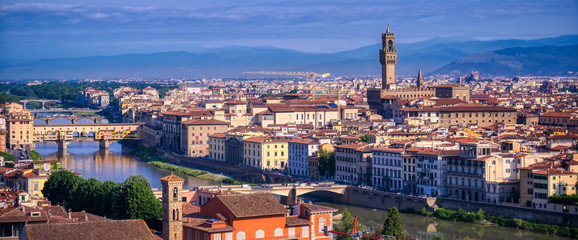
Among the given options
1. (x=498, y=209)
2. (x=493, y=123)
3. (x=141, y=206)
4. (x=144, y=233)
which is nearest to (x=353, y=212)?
(x=498, y=209)

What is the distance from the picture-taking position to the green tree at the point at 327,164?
37344mm

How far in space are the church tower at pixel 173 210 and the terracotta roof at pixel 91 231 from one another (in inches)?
21.6

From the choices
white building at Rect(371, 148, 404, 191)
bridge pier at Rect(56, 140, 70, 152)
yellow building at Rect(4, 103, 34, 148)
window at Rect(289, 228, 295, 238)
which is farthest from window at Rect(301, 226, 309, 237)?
bridge pier at Rect(56, 140, 70, 152)

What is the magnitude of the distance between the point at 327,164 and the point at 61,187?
12.4m

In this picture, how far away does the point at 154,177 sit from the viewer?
132 ft

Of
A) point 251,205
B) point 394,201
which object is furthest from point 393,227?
point 394,201

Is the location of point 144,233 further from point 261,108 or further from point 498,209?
point 261,108

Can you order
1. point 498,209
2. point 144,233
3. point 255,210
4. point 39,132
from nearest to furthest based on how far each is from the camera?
point 144,233
point 255,210
point 498,209
point 39,132

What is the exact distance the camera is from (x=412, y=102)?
5422 cm

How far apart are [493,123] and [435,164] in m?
21.1

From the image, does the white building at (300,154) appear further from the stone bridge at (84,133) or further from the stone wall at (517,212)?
the stone bridge at (84,133)

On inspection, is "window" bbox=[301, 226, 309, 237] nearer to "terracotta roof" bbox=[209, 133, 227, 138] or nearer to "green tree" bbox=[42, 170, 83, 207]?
"green tree" bbox=[42, 170, 83, 207]

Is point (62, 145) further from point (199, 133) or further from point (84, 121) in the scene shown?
point (84, 121)

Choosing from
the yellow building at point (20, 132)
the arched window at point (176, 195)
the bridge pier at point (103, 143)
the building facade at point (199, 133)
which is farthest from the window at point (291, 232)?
the bridge pier at point (103, 143)
